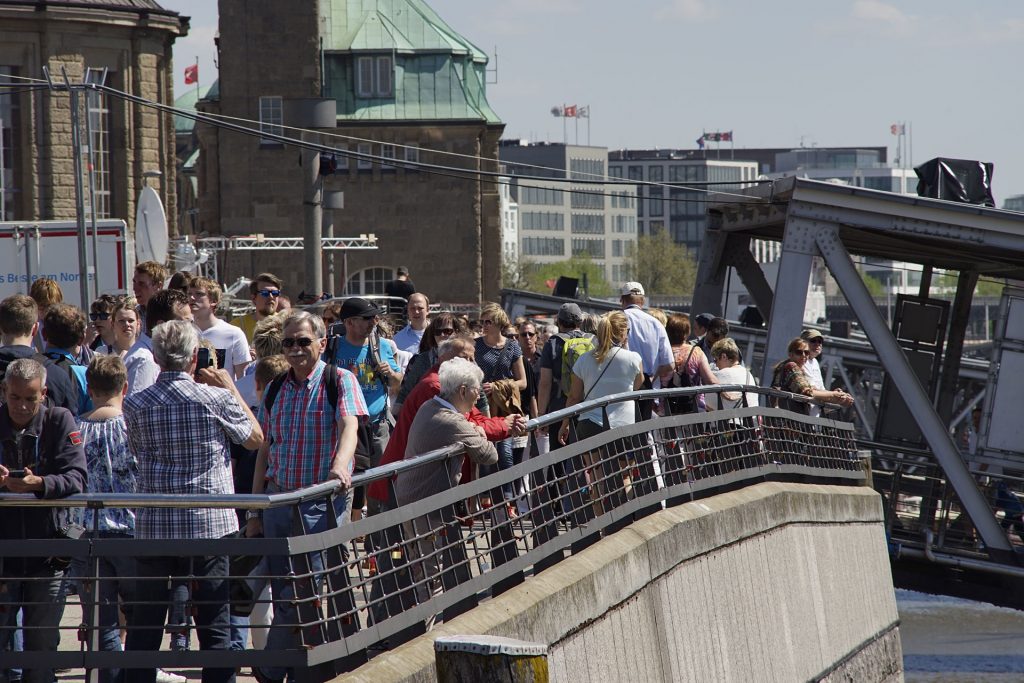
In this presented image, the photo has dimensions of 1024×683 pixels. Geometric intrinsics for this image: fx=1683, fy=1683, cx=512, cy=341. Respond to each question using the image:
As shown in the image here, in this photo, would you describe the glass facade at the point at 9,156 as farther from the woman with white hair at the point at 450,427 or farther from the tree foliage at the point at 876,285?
the tree foliage at the point at 876,285

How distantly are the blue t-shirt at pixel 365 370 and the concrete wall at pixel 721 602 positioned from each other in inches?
71.6

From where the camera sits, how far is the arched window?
60312 mm

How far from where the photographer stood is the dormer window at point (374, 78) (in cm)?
6256

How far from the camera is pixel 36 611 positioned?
22.2 feet

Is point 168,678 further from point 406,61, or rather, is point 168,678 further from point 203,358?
point 406,61

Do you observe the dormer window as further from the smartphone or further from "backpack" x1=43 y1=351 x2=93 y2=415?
the smartphone

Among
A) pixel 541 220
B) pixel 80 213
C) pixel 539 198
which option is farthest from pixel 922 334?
pixel 539 198

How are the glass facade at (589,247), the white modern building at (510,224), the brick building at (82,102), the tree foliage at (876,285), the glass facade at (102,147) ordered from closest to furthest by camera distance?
the brick building at (82,102), the glass facade at (102,147), the white modern building at (510,224), the glass facade at (589,247), the tree foliage at (876,285)

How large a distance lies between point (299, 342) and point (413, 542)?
3.46 feet

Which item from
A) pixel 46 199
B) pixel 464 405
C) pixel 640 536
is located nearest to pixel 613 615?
pixel 640 536

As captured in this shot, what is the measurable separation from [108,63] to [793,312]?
22355mm

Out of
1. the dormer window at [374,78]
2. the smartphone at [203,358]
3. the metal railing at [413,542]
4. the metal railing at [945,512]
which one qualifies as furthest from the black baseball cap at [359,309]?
the dormer window at [374,78]

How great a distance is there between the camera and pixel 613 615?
931 cm

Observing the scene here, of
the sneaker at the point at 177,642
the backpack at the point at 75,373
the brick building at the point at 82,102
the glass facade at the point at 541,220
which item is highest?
the brick building at the point at 82,102
